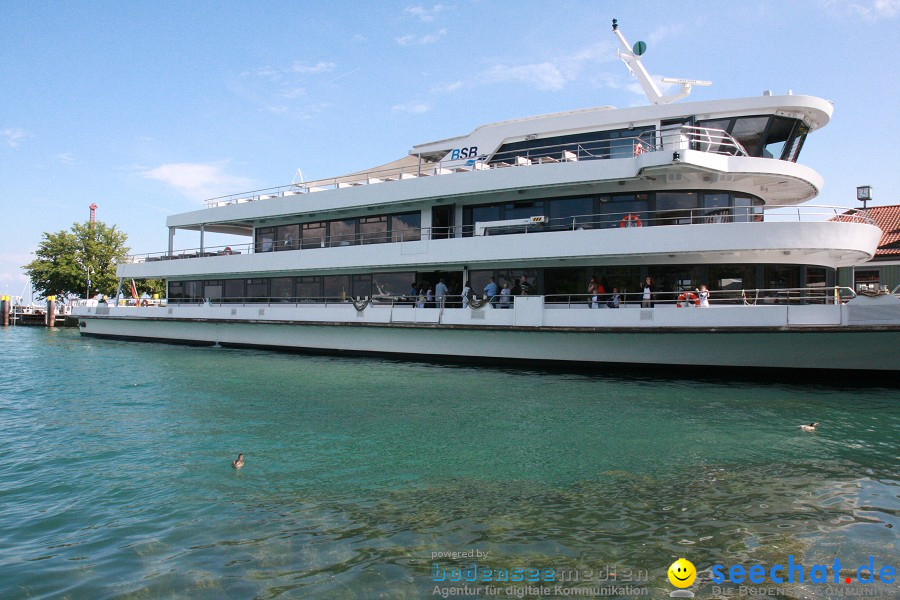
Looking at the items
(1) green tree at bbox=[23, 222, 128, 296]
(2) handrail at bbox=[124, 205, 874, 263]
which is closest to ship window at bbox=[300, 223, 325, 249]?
(2) handrail at bbox=[124, 205, 874, 263]

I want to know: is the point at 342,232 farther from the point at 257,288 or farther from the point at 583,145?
the point at 583,145

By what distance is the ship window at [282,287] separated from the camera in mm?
21141

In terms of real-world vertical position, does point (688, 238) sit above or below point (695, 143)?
below

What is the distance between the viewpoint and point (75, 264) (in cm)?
4706

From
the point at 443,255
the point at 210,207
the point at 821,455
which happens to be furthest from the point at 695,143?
the point at 210,207

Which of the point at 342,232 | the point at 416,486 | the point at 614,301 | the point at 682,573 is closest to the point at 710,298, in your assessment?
the point at 614,301

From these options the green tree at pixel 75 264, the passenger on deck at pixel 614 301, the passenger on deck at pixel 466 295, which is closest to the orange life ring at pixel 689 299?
the passenger on deck at pixel 614 301

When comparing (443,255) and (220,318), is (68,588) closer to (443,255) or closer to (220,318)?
(443,255)

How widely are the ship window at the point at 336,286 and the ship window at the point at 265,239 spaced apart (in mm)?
3412

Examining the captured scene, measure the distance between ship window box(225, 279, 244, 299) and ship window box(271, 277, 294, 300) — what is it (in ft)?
6.04

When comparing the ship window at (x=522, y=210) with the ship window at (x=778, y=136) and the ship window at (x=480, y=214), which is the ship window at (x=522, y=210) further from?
the ship window at (x=778, y=136)

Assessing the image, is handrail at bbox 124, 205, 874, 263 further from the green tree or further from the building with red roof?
the green tree

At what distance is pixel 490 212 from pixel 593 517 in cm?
1262

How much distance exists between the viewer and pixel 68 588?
402 centimetres
